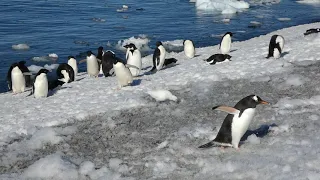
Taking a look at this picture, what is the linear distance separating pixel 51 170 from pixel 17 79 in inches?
226

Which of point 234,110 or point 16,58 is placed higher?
point 234,110

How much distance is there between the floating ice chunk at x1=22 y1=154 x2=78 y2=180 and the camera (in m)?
6.08

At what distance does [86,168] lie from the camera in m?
6.21

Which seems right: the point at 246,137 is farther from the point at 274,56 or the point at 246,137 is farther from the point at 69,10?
the point at 69,10

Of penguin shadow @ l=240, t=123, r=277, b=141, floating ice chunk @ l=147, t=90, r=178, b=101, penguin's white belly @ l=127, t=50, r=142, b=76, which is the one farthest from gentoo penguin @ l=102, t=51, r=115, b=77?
penguin shadow @ l=240, t=123, r=277, b=141

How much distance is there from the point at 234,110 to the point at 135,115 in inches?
95.4

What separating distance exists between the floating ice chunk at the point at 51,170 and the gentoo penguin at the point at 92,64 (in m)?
6.86

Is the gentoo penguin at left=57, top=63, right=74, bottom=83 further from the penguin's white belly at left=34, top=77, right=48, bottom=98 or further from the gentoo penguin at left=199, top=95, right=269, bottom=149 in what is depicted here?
the gentoo penguin at left=199, top=95, right=269, bottom=149

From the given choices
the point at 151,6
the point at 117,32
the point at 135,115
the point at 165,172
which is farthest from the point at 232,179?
the point at 151,6

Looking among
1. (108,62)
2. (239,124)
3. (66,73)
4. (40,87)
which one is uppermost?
(239,124)

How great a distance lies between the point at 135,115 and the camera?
838cm

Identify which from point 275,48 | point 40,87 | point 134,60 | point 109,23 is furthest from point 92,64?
point 109,23

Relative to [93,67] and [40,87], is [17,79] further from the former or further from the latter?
[93,67]

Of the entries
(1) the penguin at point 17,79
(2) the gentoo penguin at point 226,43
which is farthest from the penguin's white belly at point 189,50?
(1) the penguin at point 17,79
